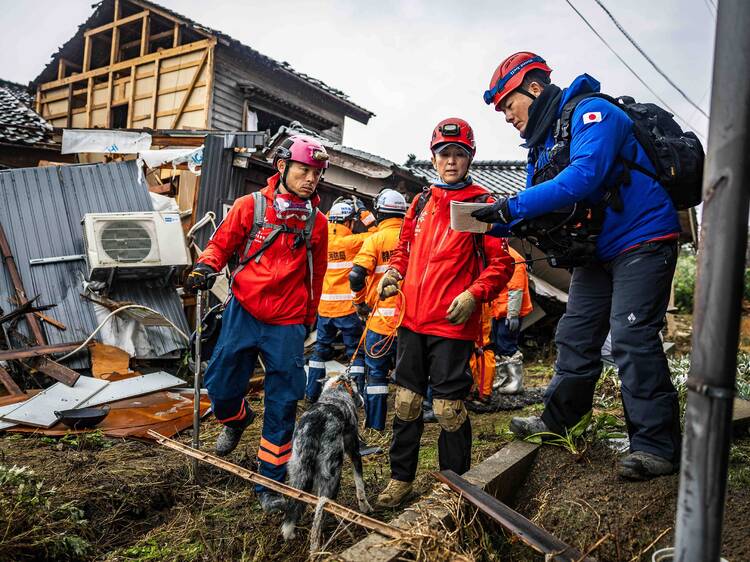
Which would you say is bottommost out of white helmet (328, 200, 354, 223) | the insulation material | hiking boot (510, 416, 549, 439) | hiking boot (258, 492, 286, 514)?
hiking boot (258, 492, 286, 514)

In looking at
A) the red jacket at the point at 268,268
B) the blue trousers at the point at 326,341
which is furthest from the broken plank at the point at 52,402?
the red jacket at the point at 268,268

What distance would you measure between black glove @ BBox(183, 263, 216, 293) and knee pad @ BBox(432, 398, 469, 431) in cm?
175

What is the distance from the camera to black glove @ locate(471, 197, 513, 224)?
2.80 meters

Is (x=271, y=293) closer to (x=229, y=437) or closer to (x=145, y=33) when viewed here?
(x=229, y=437)

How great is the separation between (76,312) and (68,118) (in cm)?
1470

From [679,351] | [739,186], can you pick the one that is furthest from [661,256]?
[679,351]

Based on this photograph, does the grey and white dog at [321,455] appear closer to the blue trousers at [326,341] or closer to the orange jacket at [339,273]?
the blue trousers at [326,341]

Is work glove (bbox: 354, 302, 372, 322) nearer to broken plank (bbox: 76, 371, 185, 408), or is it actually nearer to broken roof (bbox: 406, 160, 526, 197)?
broken plank (bbox: 76, 371, 185, 408)

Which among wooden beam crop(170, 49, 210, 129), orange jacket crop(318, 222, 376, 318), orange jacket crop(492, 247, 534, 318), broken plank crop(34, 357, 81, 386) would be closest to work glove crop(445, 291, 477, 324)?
orange jacket crop(318, 222, 376, 318)

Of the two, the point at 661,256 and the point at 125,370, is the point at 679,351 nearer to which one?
the point at 661,256

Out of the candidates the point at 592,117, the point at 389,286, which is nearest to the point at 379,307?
the point at 389,286

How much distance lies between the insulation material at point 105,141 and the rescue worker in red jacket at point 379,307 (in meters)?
7.02

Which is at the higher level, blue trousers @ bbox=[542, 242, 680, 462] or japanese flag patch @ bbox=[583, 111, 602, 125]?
japanese flag patch @ bbox=[583, 111, 602, 125]

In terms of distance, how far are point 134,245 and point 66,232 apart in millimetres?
1096
